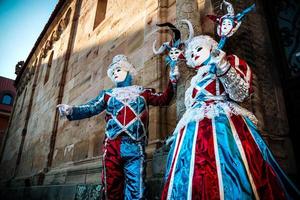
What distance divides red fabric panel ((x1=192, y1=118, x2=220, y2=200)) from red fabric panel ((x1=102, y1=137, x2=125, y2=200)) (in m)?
0.92

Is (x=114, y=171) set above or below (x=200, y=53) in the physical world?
below

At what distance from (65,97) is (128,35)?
288 cm

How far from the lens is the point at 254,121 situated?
4.75ft

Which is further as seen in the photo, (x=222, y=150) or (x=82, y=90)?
(x=82, y=90)

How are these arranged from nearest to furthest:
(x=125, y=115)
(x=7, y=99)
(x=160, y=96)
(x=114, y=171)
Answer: (x=114, y=171)
(x=125, y=115)
(x=160, y=96)
(x=7, y=99)

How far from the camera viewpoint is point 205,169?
115cm

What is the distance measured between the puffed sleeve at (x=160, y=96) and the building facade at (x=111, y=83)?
127 millimetres

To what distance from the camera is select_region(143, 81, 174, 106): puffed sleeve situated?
2.12 m

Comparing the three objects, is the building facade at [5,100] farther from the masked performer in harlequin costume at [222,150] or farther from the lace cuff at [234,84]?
the lace cuff at [234,84]

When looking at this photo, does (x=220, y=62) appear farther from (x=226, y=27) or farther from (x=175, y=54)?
(x=175, y=54)

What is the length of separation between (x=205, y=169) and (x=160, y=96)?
44.7 inches

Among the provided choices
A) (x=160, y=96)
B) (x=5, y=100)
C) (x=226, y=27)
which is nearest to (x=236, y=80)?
(x=226, y=27)

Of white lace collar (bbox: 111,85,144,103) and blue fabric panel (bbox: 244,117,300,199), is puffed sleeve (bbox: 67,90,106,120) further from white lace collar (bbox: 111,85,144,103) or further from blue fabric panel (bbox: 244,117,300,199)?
blue fabric panel (bbox: 244,117,300,199)

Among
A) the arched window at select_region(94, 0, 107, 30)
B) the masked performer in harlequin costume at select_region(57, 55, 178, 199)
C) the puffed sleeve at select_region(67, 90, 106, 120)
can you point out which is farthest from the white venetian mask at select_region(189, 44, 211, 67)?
the arched window at select_region(94, 0, 107, 30)
